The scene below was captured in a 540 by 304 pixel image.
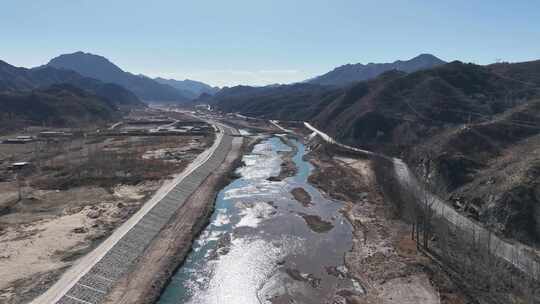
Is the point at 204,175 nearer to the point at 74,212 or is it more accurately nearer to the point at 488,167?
the point at 74,212

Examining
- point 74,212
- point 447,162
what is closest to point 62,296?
point 74,212

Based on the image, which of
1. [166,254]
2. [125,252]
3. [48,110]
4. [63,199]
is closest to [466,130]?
[166,254]

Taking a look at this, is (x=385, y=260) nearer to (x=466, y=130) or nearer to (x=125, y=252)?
(x=125, y=252)

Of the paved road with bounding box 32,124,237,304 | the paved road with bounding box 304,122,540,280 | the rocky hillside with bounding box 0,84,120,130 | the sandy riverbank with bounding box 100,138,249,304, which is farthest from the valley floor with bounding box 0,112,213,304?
the rocky hillside with bounding box 0,84,120,130

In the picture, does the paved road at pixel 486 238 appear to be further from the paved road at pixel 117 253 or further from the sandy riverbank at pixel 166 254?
the paved road at pixel 117 253

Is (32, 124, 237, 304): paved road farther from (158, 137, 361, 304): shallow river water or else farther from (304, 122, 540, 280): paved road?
(304, 122, 540, 280): paved road

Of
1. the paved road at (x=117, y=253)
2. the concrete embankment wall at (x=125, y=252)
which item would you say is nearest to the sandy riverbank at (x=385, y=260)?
the concrete embankment wall at (x=125, y=252)
